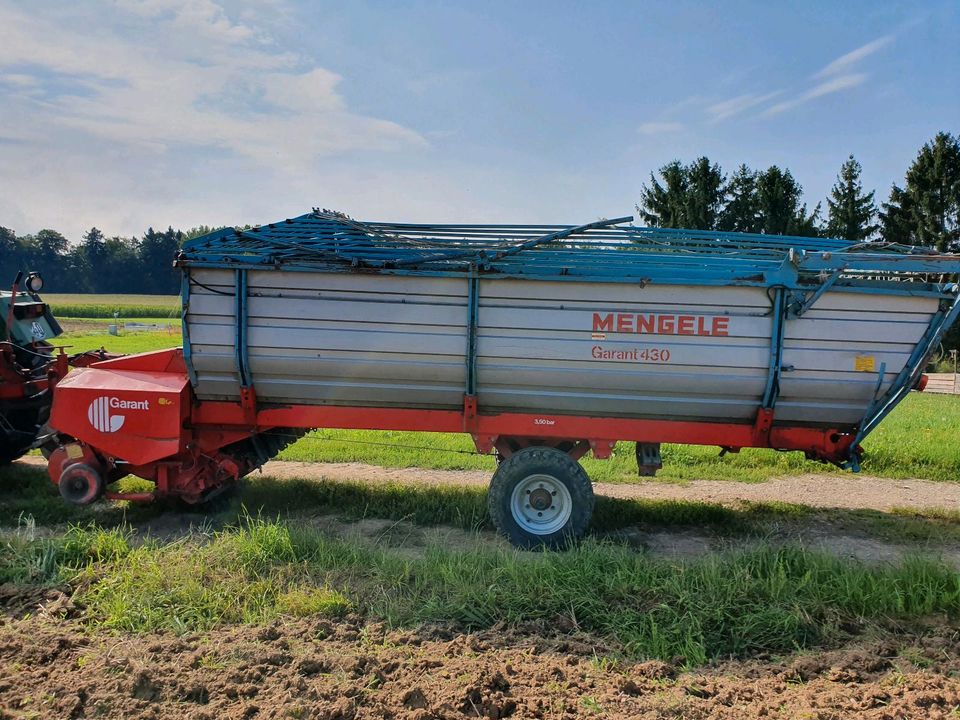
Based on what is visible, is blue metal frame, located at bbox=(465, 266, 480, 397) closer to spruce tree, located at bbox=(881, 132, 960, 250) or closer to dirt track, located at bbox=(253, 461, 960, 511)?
dirt track, located at bbox=(253, 461, 960, 511)

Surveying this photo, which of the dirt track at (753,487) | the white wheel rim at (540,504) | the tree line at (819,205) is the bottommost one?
the dirt track at (753,487)

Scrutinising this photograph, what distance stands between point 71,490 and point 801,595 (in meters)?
5.98

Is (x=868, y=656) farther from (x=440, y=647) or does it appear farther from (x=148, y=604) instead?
(x=148, y=604)

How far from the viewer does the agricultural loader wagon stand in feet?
19.1

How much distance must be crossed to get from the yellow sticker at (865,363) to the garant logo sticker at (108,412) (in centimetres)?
608

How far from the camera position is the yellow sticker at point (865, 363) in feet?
19.2

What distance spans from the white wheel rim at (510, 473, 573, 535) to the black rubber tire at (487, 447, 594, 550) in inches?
1.5

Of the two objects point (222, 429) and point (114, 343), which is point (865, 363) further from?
point (114, 343)

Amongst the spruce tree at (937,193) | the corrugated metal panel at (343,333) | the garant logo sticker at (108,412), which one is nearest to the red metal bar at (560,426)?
the corrugated metal panel at (343,333)

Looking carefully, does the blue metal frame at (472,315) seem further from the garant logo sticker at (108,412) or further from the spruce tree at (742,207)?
the spruce tree at (742,207)

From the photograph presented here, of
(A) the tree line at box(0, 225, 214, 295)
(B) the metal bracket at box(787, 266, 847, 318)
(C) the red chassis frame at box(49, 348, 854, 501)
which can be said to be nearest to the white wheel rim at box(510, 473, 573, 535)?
(C) the red chassis frame at box(49, 348, 854, 501)

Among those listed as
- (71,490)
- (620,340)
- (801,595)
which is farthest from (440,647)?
(71,490)

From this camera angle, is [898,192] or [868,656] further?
[898,192]

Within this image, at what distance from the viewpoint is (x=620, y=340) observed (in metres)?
5.86
